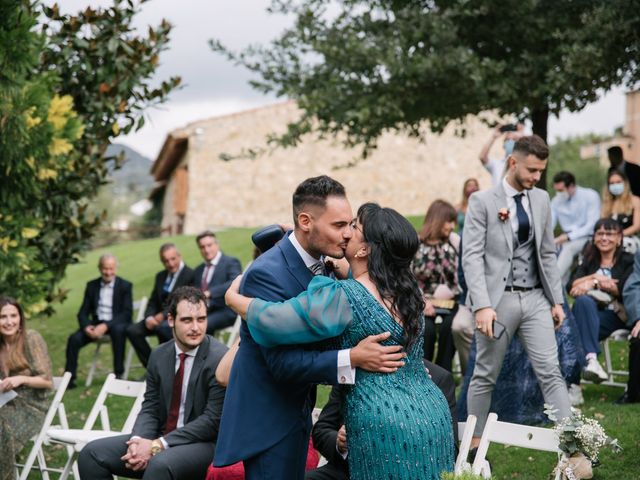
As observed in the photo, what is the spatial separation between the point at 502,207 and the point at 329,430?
2178mm

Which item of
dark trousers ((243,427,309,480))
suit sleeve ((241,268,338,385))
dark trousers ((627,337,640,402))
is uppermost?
suit sleeve ((241,268,338,385))

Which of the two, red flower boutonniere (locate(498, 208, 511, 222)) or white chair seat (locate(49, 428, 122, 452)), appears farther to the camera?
white chair seat (locate(49, 428, 122, 452))

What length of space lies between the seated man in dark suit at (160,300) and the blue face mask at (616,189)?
216 inches

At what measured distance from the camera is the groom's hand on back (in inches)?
148

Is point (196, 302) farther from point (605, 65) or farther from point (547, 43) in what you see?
point (547, 43)

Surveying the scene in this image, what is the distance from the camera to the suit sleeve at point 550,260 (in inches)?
256

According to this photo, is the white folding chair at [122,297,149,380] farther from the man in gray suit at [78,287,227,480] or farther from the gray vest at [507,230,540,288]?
the gray vest at [507,230,540,288]

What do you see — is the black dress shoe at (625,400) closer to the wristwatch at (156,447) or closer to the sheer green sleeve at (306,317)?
the wristwatch at (156,447)

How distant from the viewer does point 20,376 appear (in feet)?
25.6

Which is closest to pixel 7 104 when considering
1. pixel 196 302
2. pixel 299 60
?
pixel 196 302

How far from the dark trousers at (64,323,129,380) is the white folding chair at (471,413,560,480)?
7871mm

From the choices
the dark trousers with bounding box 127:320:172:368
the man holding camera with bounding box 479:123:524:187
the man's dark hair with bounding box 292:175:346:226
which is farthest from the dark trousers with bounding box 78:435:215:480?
the dark trousers with bounding box 127:320:172:368

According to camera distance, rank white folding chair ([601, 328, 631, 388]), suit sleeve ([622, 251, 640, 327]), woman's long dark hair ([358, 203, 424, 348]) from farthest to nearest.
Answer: white folding chair ([601, 328, 631, 388]), suit sleeve ([622, 251, 640, 327]), woman's long dark hair ([358, 203, 424, 348])

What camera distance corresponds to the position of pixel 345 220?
155 inches
